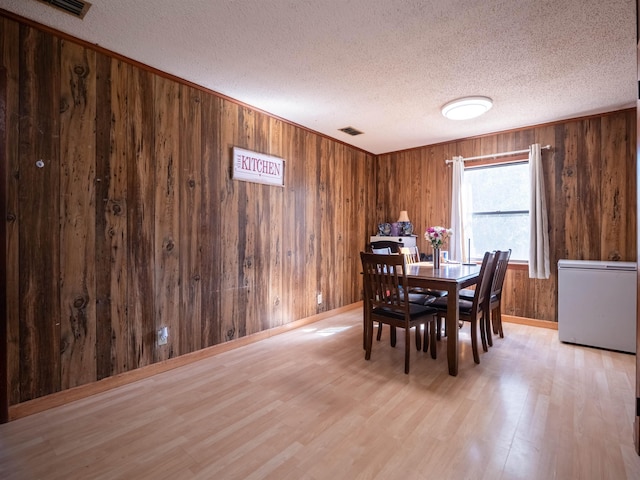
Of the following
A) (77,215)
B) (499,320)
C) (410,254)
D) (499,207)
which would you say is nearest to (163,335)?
(77,215)

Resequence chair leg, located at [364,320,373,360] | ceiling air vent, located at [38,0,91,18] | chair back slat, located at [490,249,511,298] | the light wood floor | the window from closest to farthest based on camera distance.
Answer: the light wood floor < ceiling air vent, located at [38,0,91,18] < chair leg, located at [364,320,373,360] < chair back slat, located at [490,249,511,298] < the window

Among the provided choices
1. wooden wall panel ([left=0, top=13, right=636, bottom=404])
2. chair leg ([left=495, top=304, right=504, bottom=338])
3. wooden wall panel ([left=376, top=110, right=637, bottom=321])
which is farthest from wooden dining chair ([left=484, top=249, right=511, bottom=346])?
wooden wall panel ([left=0, top=13, right=636, bottom=404])

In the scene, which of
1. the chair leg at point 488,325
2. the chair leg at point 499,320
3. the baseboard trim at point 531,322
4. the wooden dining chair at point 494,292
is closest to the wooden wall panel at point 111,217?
the wooden dining chair at point 494,292

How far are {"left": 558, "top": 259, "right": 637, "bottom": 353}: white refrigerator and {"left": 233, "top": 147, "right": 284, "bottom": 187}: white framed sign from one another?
323 centimetres

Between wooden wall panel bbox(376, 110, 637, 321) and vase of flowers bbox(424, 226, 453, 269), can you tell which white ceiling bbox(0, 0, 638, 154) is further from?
vase of flowers bbox(424, 226, 453, 269)

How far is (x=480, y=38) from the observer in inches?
83.9

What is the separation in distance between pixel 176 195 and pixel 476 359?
9.65 ft

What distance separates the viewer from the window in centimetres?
398

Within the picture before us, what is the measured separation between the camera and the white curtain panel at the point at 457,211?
4297mm

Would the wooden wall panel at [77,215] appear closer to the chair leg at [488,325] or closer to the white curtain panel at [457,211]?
the chair leg at [488,325]

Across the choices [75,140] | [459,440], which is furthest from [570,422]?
[75,140]

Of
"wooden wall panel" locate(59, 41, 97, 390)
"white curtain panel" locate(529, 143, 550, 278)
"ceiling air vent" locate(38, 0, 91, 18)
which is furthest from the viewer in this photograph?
"white curtain panel" locate(529, 143, 550, 278)

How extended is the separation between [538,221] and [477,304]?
173 cm

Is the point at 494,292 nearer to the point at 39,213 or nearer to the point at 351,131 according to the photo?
the point at 351,131
